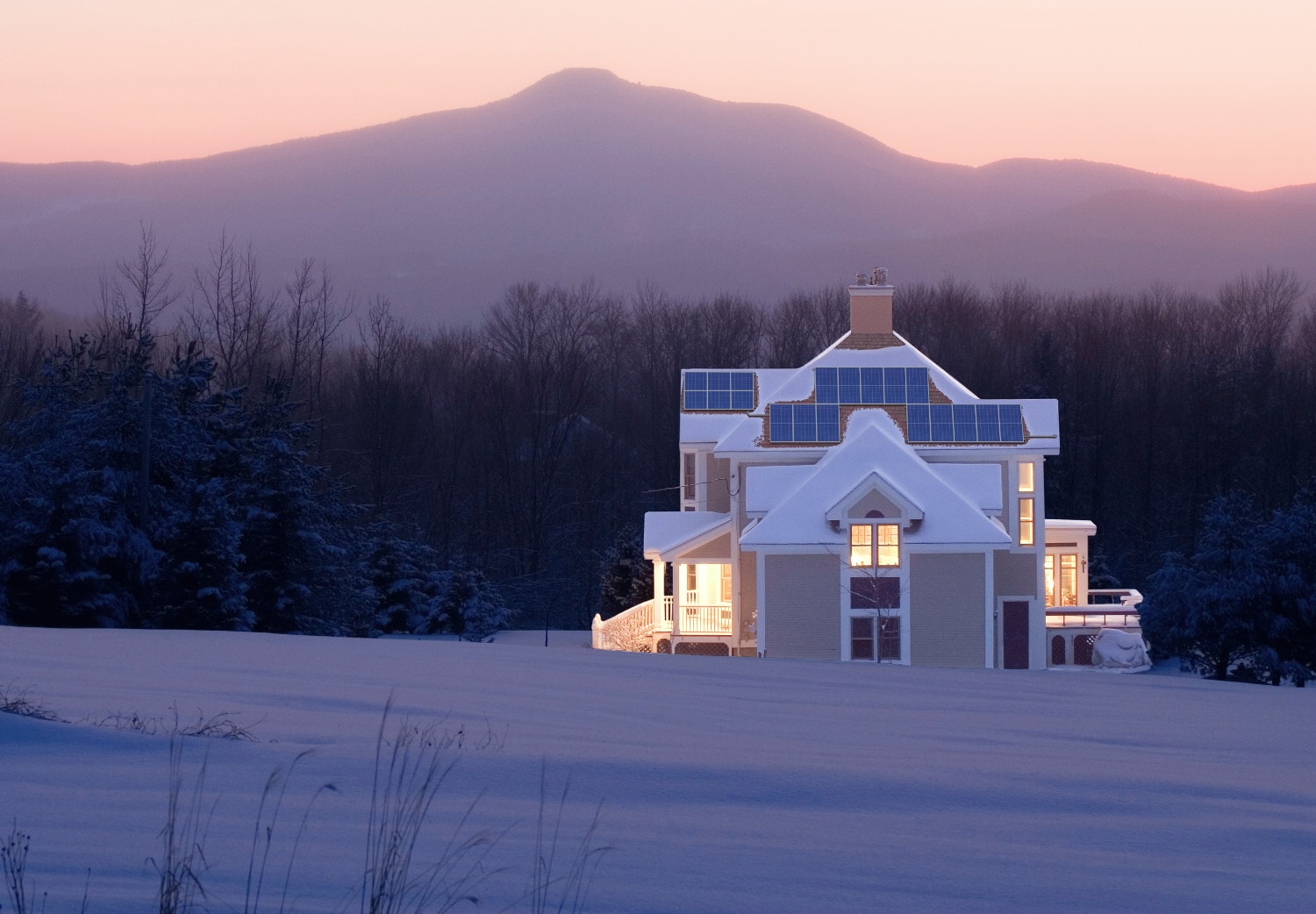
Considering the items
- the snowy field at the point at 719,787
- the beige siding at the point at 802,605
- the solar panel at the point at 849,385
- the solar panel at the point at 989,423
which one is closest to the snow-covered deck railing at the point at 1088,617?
the solar panel at the point at 989,423

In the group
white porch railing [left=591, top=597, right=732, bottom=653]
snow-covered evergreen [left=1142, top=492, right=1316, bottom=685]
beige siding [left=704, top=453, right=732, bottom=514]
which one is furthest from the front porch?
snow-covered evergreen [left=1142, top=492, right=1316, bottom=685]

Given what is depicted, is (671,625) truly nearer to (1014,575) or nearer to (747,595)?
(747,595)

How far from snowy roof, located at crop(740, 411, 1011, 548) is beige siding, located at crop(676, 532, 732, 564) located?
2.20m

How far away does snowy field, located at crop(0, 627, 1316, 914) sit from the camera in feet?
18.8

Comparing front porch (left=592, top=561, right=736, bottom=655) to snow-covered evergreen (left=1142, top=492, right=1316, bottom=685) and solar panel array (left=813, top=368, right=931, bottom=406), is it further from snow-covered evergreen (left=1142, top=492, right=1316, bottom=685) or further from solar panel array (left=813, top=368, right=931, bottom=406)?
snow-covered evergreen (left=1142, top=492, right=1316, bottom=685)

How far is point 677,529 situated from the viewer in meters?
38.1

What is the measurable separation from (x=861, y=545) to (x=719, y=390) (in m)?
9.49

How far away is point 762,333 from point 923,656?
3842 centimetres

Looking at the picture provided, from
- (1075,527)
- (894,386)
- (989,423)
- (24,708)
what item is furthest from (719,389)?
(24,708)

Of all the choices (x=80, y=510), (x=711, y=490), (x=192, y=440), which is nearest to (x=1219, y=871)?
(x=80, y=510)

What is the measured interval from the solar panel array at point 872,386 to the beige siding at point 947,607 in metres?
5.74

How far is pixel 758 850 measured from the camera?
6332 mm

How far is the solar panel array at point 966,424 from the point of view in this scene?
121 feet

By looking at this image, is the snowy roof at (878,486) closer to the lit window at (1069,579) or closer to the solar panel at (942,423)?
the solar panel at (942,423)
